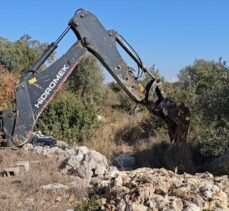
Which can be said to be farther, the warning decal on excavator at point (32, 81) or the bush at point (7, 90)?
the bush at point (7, 90)

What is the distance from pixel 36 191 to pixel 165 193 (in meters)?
2.20

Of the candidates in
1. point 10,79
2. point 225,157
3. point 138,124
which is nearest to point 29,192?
point 225,157

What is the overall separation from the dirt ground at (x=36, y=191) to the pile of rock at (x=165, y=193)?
602mm

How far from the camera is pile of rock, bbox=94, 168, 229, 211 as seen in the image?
6.43m

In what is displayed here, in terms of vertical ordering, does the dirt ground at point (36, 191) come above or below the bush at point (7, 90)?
below

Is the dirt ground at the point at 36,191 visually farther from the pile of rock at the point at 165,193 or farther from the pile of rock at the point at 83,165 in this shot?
the pile of rock at the point at 165,193

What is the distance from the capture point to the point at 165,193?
679 cm

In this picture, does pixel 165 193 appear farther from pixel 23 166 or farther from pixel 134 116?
pixel 134 116

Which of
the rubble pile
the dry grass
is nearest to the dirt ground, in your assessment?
the rubble pile

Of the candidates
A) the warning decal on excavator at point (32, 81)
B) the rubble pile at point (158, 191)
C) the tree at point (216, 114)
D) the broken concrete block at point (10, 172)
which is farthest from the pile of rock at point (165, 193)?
the warning decal on excavator at point (32, 81)

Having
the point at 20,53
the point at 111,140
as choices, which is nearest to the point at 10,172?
the point at 111,140

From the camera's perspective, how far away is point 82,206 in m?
6.99

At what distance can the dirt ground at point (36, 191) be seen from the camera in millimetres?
7238

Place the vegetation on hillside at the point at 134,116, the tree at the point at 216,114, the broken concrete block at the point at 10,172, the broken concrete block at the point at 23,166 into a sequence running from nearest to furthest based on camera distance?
the broken concrete block at the point at 10,172, the broken concrete block at the point at 23,166, the tree at the point at 216,114, the vegetation on hillside at the point at 134,116
